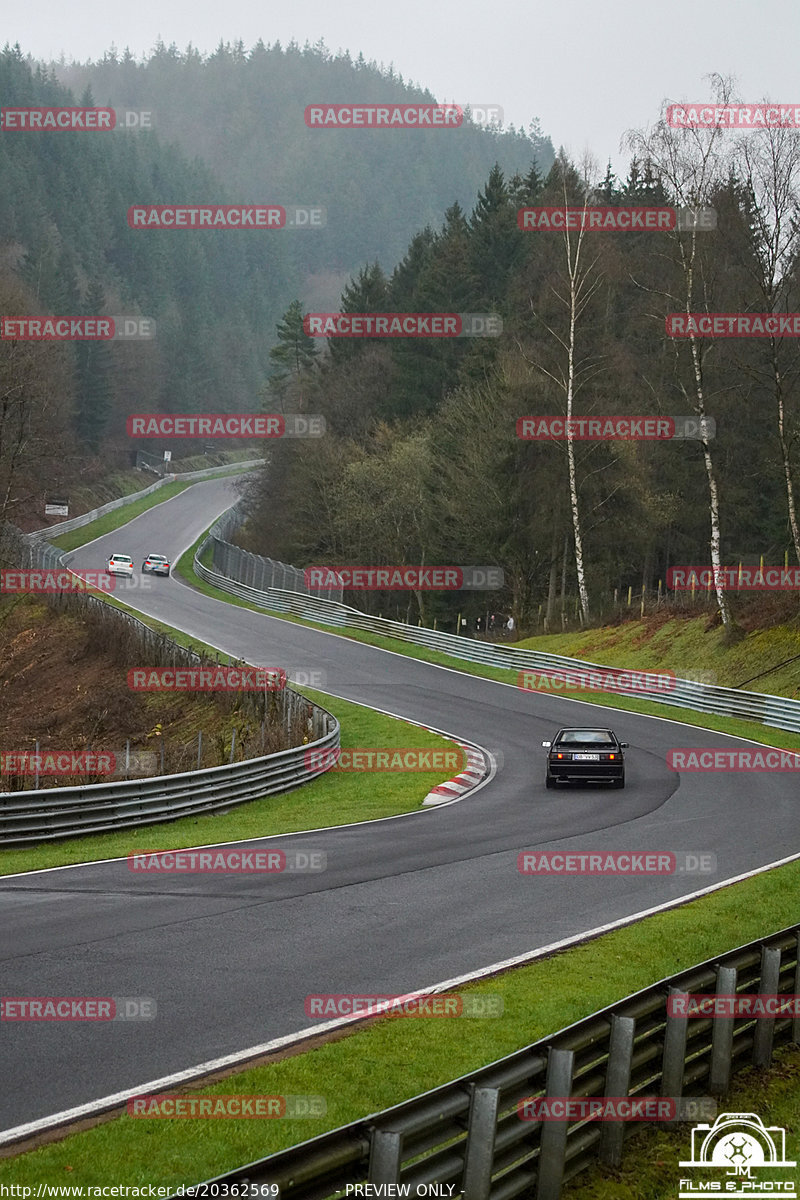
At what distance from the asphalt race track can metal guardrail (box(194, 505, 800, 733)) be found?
8.92 m

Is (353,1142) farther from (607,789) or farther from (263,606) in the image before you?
(263,606)

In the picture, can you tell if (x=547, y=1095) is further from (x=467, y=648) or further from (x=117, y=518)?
(x=117, y=518)

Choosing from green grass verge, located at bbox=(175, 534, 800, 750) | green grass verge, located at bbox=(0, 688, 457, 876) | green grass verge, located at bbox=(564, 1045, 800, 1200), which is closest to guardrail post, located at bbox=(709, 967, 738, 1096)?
green grass verge, located at bbox=(564, 1045, 800, 1200)

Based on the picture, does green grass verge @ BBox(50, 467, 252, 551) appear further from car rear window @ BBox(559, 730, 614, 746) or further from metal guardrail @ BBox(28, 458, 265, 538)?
car rear window @ BBox(559, 730, 614, 746)

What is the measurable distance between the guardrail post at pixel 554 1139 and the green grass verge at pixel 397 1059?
21.6 inches

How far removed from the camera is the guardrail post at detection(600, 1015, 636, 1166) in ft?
24.6

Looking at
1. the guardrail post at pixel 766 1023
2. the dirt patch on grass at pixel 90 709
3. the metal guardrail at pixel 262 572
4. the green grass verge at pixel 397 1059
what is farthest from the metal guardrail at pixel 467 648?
the guardrail post at pixel 766 1023

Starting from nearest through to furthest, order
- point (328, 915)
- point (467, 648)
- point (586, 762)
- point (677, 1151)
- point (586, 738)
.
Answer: point (677, 1151), point (328, 915), point (586, 762), point (586, 738), point (467, 648)

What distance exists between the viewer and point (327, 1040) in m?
9.08

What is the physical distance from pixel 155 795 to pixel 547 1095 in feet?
47.4

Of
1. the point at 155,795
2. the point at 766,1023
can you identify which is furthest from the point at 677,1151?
the point at 155,795

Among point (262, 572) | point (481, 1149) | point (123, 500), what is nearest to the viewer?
point (481, 1149)

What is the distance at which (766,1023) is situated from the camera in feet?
30.6

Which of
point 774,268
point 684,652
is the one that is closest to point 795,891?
point 774,268
